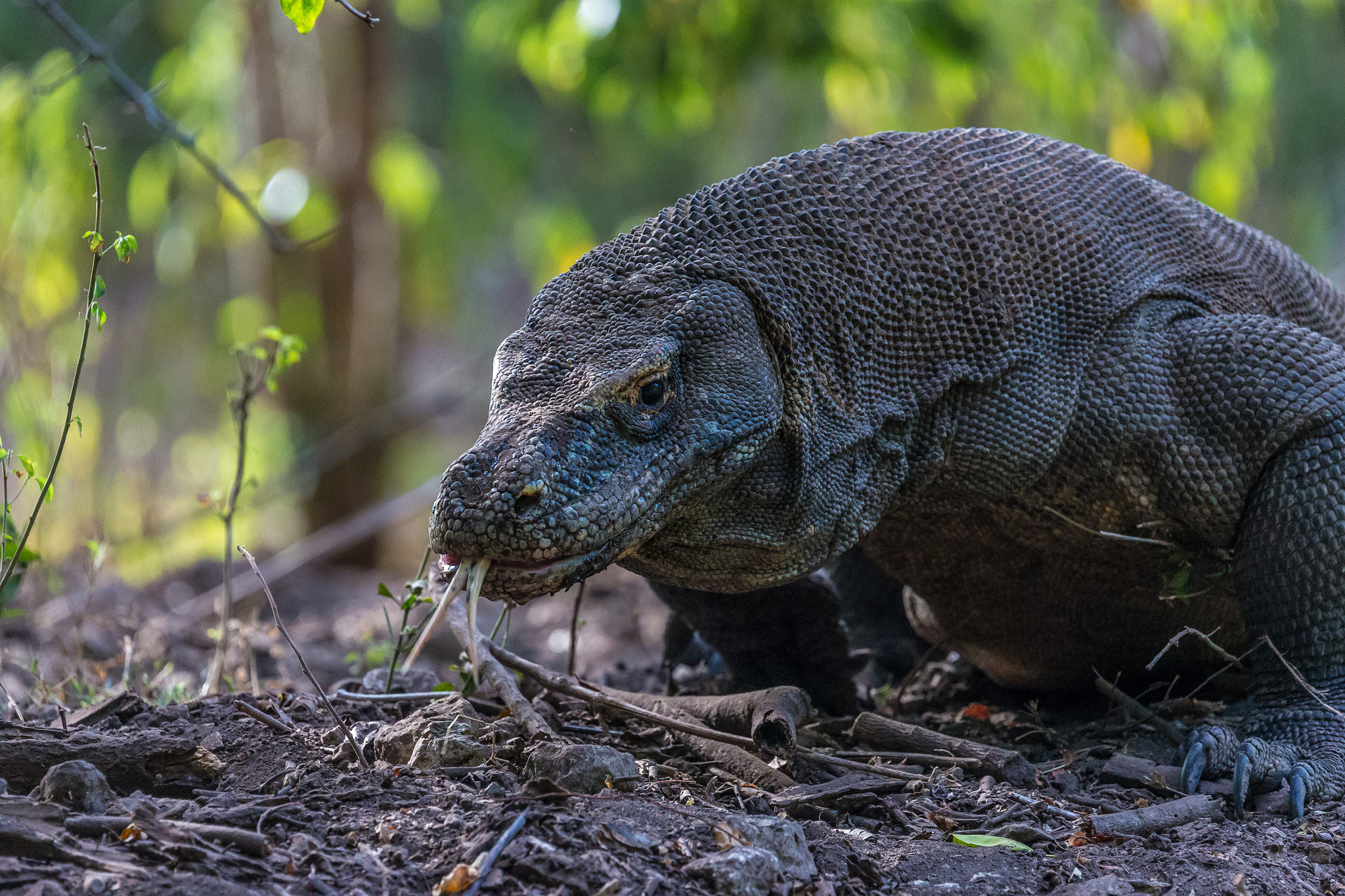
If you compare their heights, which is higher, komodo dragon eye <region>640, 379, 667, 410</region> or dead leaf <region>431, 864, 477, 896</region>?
komodo dragon eye <region>640, 379, 667, 410</region>

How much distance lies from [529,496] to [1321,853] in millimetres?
1948

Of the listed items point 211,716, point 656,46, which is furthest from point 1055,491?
point 656,46

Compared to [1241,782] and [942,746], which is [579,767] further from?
[1241,782]

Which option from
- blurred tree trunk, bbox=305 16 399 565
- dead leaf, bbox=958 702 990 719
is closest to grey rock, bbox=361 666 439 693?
dead leaf, bbox=958 702 990 719

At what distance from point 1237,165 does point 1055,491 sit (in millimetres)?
7011

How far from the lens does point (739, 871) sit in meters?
2.21

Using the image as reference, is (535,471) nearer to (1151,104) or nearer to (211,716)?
(211,716)

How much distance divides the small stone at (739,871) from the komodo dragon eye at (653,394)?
0.97 metres

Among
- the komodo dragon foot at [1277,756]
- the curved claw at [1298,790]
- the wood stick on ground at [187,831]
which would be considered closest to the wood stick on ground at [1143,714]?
the komodo dragon foot at [1277,756]

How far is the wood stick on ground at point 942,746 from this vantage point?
3143 millimetres

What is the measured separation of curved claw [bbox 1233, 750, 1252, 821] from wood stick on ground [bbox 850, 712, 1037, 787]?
18.8 inches

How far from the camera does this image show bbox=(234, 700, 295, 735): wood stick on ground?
9.44 feet

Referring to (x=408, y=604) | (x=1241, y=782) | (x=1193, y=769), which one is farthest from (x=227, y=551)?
(x=1241, y=782)

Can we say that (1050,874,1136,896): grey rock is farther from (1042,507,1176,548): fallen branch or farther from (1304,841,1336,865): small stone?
(1042,507,1176,548): fallen branch
